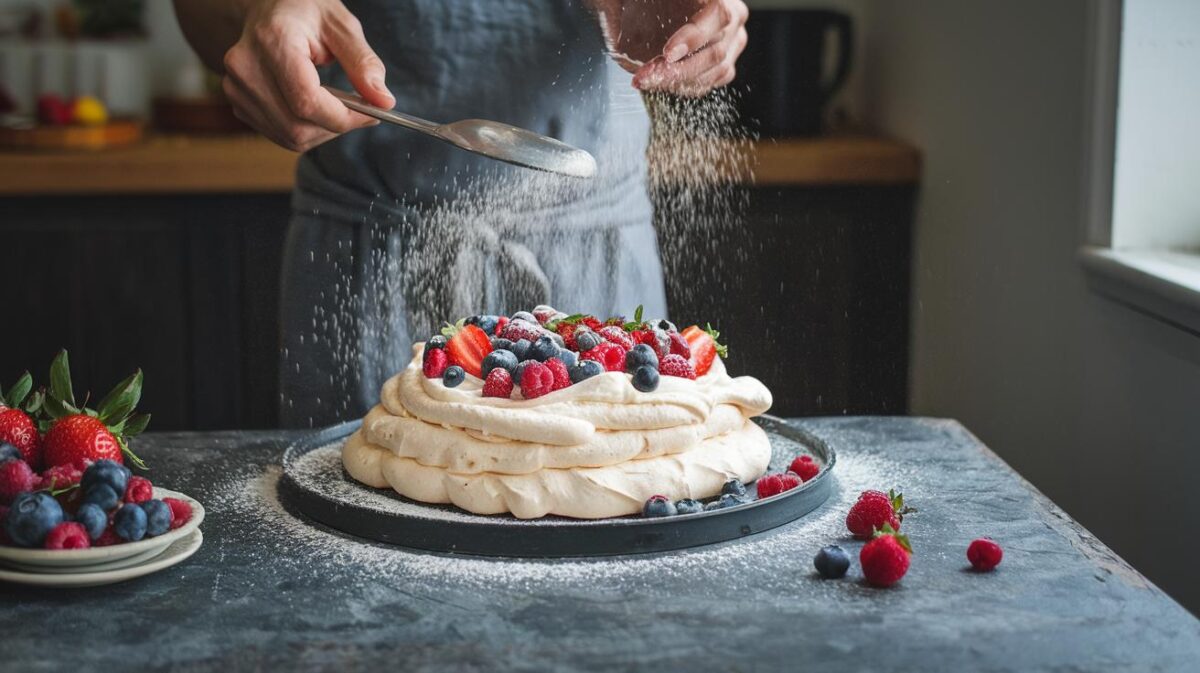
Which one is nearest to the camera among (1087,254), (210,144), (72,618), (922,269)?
(72,618)

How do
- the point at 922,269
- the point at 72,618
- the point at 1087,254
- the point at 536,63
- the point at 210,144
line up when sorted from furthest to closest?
the point at 210,144, the point at 922,269, the point at 536,63, the point at 1087,254, the point at 72,618

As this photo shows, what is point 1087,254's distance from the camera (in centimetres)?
180

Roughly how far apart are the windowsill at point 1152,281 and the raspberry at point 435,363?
812 mm

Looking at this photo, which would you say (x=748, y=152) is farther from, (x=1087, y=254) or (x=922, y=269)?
(x=1087, y=254)

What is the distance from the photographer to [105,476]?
3.74 ft

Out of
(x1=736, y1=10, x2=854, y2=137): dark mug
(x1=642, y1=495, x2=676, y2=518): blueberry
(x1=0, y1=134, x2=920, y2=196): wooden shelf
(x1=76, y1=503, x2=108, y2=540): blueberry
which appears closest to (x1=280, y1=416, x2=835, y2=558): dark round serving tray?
(x1=642, y1=495, x2=676, y2=518): blueberry

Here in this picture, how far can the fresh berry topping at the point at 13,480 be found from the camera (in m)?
1.15

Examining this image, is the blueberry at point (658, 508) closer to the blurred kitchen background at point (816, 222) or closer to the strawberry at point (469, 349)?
the strawberry at point (469, 349)

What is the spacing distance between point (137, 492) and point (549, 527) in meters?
0.35

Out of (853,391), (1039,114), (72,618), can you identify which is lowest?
(853,391)

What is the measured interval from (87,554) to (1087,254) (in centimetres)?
128

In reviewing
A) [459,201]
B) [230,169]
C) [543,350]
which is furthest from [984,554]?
[230,169]

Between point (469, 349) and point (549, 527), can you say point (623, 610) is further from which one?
point (469, 349)

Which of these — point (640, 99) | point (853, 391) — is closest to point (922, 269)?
point (853, 391)
